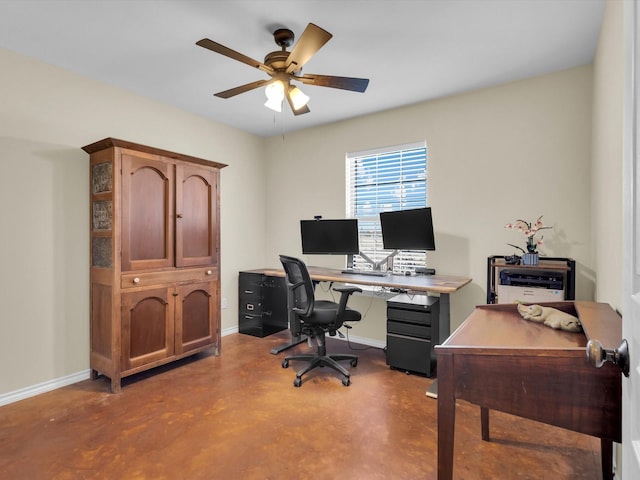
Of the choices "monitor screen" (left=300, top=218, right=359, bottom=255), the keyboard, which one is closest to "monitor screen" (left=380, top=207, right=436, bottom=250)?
the keyboard

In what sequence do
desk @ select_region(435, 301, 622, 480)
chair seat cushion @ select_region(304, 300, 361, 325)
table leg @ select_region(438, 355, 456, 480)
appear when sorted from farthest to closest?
chair seat cushion @ select_region(304, 300, 361, 325) < table leg @ select_region(438, 355, 456, 480) < desk @ select_region(435, 301, 622, 480)

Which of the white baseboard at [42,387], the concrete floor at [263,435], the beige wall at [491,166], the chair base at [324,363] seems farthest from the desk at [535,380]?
the white baseboard at [42,387]

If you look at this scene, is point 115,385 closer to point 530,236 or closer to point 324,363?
point 324,363

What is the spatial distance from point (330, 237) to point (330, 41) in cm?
201

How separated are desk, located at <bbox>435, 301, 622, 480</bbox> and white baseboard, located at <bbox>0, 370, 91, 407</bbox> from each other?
3067mm

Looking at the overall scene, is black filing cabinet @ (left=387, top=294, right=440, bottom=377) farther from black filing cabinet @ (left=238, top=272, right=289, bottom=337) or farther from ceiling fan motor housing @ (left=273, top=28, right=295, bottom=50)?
ceiling fan motor housing @ (left=273, top=28, right=295, bottom=50)

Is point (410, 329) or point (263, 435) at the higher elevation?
point (410, 329)

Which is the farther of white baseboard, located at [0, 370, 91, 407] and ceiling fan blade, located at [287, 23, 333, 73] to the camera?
white baseboard, located at [0, 370, 91, 407]

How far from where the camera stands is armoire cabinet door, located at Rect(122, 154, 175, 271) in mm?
2822

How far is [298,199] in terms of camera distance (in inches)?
179

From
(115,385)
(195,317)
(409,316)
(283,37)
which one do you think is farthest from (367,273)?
(115,385)

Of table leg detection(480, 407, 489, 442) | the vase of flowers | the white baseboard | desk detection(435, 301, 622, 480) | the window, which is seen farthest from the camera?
the window

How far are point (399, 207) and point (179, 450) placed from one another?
2982 mm

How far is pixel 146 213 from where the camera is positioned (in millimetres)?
2980
